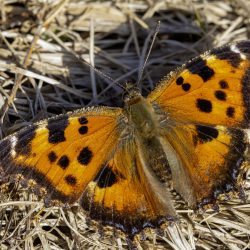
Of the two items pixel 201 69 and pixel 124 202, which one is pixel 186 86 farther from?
pixel 124 202

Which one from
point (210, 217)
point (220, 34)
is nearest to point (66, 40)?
point (220, 34)

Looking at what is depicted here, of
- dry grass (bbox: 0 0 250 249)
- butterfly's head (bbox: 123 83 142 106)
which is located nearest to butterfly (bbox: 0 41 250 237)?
butterfly's head (bbox: 123 83 142 106)

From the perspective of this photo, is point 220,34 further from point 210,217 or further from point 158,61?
point 210,217

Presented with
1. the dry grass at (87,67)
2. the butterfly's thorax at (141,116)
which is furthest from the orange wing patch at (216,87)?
the dry grass at (87,67)

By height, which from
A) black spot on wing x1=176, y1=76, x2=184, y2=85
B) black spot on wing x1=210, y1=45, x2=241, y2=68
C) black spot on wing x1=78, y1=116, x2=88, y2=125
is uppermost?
black spot on wing x1=210, y1=45, x2=241, y2=68

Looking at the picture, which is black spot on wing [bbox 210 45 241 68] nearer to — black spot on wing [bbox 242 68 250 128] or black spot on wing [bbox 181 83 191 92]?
black spot on wing [bbox 242 68 250 128]

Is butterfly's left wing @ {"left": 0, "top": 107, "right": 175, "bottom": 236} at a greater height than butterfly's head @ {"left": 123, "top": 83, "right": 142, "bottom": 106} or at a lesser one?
lesser

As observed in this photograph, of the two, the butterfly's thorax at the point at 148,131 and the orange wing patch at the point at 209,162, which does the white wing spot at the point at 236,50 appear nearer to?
the orange wing patch at the point at 209,162
